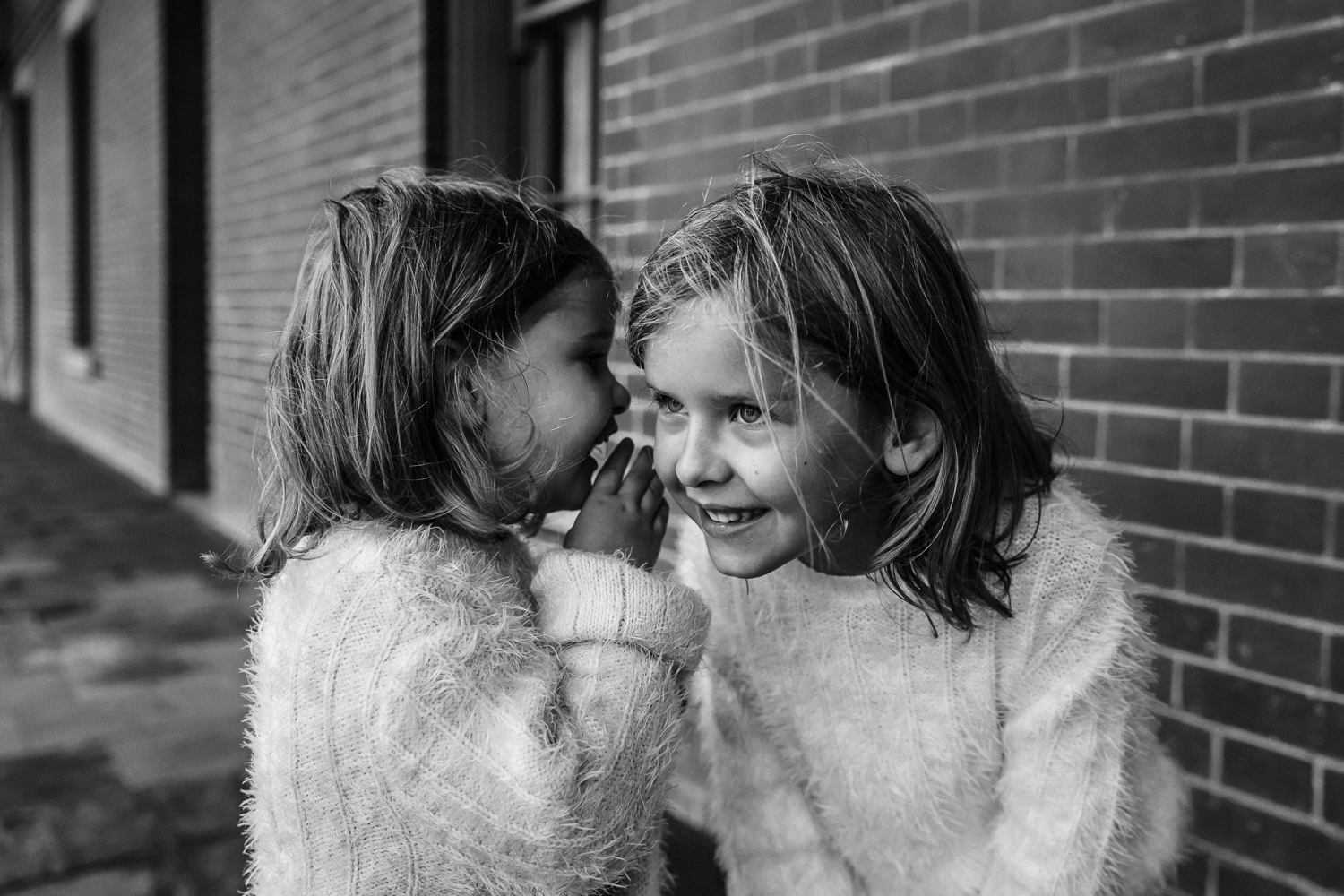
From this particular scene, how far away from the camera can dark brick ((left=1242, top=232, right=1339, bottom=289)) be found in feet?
6.64

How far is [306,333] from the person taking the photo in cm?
160

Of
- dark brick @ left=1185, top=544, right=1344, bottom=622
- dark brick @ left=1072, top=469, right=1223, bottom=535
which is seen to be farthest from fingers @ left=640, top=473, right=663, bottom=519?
dark brick @ left=1185, top=544, right=1344, bottom=622

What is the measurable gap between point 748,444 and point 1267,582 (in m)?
1.31

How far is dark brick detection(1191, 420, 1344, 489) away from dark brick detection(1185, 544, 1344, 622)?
0.51 feet

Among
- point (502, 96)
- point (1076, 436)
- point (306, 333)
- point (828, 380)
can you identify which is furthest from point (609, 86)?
point (828, 380)

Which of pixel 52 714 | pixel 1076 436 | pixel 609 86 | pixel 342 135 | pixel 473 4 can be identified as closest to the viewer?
pixel 1076 436

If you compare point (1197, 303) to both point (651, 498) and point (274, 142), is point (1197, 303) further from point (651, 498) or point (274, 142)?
point (274, 142)

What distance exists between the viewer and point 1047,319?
8.21ft

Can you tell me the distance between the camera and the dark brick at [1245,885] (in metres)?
2.20

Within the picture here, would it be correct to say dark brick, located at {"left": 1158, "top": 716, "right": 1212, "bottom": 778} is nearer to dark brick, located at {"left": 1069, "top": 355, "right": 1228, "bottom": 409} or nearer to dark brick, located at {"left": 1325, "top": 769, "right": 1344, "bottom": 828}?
dark brick, located at {"left": 1325, "top": 769, "right": 1344, "bottom": 828}

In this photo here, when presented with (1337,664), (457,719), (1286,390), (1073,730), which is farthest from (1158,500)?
→ (457,719)

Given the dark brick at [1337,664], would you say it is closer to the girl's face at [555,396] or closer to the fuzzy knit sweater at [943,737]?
the fuzzy knit sweater at [943,737]

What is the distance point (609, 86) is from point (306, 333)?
2.36 metres

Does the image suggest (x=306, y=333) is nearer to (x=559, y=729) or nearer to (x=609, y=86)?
(x=559, y=729)
